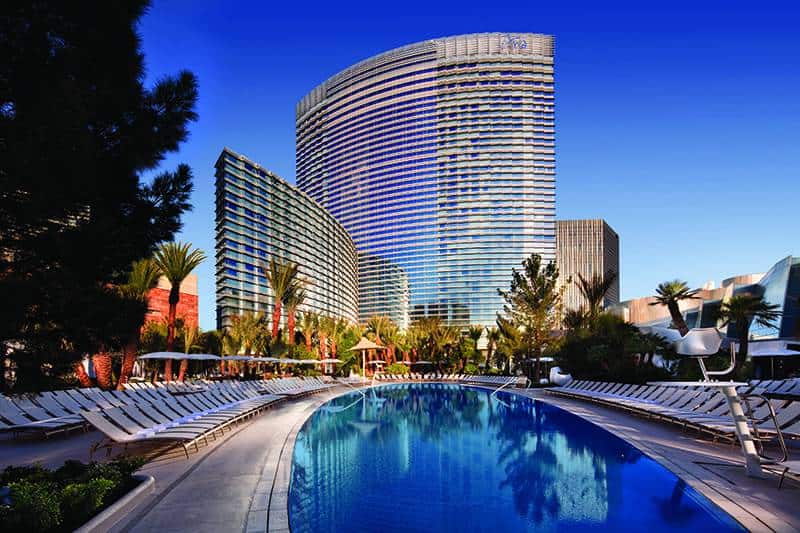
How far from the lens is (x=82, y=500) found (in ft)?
14.0

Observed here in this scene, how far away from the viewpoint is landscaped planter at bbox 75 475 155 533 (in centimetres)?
407

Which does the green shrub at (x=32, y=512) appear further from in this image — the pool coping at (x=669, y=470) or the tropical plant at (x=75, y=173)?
the pool coping at (x=669, y=470)

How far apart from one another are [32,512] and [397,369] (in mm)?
37626

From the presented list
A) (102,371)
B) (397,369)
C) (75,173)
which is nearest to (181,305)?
(397,369)

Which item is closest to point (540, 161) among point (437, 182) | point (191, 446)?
point (437, 182)

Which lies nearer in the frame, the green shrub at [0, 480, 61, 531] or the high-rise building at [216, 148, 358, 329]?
the green shrub at [0, 480, 61, 531]

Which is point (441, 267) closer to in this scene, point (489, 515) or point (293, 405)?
point (293, 405)

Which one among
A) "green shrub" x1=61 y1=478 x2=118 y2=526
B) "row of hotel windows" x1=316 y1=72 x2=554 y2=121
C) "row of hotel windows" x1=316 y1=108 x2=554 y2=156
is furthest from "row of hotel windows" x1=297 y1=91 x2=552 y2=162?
"green shrub" x1=61 y1=478 x2=118 y2=526

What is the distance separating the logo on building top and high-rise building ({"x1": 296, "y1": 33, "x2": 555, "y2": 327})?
195mm

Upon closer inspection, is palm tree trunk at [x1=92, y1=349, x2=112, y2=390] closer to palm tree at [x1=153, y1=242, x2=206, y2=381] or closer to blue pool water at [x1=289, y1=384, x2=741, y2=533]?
palm tree at [x1=153, y1=242, x2=206, y2=381]

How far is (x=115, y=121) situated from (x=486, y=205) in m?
91.2

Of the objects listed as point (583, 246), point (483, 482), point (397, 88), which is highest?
point (397, 88)

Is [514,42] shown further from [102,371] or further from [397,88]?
[102,371]

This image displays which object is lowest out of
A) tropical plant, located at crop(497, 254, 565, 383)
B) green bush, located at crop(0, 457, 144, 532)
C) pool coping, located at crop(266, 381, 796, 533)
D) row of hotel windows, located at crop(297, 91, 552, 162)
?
pool coping, located at crop(266, 381, 796, 533)
